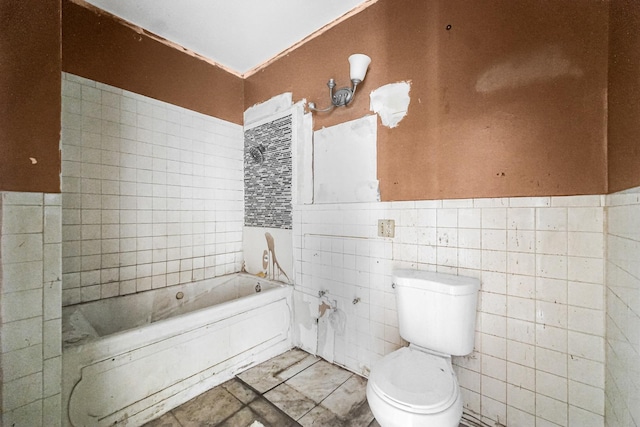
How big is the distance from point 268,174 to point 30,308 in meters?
1.77

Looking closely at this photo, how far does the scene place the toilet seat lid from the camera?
1.02 metres

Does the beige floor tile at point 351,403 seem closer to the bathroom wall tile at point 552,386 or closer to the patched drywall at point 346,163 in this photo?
the bathroom wall tile at point 552,386

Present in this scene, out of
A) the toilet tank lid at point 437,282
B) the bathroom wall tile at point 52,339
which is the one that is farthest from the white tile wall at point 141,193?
the toilet tank lid at point 437,282

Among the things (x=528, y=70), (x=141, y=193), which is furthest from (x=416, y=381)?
(x=141, y=193)

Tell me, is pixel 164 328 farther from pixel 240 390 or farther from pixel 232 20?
pixel 232 20

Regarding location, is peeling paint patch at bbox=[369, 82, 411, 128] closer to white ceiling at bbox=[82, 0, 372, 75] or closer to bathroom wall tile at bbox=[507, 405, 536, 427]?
white ceiling at bbox=[82, 0, 372, 75]

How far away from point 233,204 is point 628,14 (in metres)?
2.77

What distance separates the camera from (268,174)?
2520 millimetres

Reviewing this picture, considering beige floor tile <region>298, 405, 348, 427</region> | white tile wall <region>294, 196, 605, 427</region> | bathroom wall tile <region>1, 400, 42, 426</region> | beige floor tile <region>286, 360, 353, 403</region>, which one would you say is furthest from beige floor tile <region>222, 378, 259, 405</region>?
bathroom wall tile <region>1, 400, 42, 426</region>

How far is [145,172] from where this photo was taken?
2150 mm

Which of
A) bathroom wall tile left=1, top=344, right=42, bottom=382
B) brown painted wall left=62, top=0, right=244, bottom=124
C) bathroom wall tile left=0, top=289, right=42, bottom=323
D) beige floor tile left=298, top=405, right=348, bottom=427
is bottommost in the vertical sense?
beige floor tile left=298, top=405, right=348, bottom=427

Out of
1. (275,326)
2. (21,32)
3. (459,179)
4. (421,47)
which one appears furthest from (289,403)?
(421,47)

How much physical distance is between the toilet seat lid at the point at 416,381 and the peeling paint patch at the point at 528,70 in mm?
1420

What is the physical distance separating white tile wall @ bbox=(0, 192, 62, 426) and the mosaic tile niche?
58.3 inches
